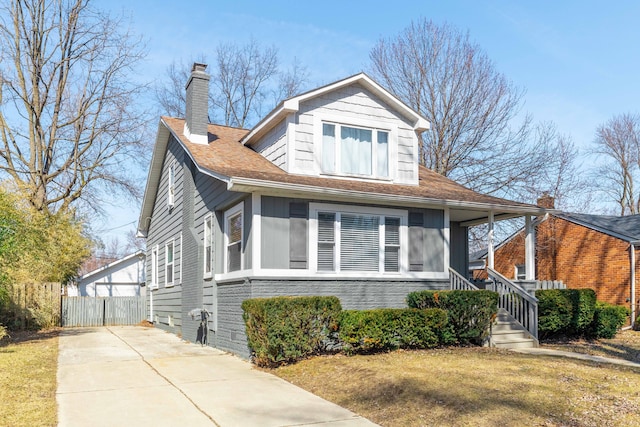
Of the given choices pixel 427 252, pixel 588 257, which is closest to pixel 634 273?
pixel 588 257

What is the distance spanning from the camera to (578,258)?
2106cm

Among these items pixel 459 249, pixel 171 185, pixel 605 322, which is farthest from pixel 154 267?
pixel 605 322

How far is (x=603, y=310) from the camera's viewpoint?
1312 centimetres

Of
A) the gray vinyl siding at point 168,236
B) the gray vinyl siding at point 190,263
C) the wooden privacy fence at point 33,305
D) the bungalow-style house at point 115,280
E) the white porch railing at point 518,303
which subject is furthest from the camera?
the bungalow-style house at point 115,280

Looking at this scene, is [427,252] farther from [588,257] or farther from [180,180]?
[588,257]

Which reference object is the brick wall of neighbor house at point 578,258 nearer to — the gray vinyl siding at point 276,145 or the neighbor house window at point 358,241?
the neighbor house window at point 358,241

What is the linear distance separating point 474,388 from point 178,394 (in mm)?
3798

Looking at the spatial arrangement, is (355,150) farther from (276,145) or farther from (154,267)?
(154,267)

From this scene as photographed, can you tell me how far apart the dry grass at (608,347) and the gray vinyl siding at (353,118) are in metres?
4.88

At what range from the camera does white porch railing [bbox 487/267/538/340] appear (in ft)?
37.9

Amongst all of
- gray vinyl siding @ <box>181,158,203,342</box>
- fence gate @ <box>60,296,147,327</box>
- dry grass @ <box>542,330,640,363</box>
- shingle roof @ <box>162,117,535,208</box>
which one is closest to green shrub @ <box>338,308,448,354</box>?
shingle roof @ <box>162,117,535,208</box>

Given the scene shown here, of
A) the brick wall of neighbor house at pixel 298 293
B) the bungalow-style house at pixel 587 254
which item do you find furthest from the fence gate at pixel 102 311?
the bungalow-style house at pixel 587 254

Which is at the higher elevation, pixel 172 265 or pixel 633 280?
pixel 172 265

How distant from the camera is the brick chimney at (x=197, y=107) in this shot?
13.9 metres
